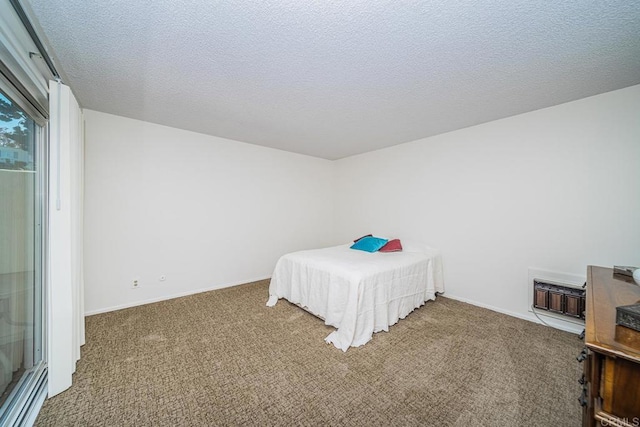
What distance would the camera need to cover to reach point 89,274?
2713 mm

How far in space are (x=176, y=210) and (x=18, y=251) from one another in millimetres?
1759

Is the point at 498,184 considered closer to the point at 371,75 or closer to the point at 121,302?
the point at 371,75

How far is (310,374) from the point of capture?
5.88ft

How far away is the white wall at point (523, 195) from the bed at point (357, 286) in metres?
0.52

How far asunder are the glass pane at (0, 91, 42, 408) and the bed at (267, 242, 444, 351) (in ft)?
6.55

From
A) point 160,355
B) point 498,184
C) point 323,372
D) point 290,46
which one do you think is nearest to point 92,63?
point 290,46

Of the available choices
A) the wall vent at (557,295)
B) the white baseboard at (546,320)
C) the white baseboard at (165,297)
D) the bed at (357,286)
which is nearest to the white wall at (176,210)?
the white baseboard at (165,297)

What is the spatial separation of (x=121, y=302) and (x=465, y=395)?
3666mm

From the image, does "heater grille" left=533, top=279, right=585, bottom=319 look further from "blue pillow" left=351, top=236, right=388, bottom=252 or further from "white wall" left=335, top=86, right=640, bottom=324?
"blue pillow" left=351, top=236, right=388, bottom=252

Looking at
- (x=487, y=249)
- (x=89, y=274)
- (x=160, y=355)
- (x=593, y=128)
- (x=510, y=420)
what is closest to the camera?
(x=510, y=420)

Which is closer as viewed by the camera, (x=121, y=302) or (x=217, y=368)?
(x=217, y=368)

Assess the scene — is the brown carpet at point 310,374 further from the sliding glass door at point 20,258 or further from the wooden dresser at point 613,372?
the wooden dresser at point 613,372

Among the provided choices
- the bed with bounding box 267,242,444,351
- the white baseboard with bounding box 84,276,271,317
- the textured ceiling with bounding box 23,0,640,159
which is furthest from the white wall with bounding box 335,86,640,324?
the white baseboard with bounding box 84,276,271,317

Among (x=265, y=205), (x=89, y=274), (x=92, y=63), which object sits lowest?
(x=89, y=274)
